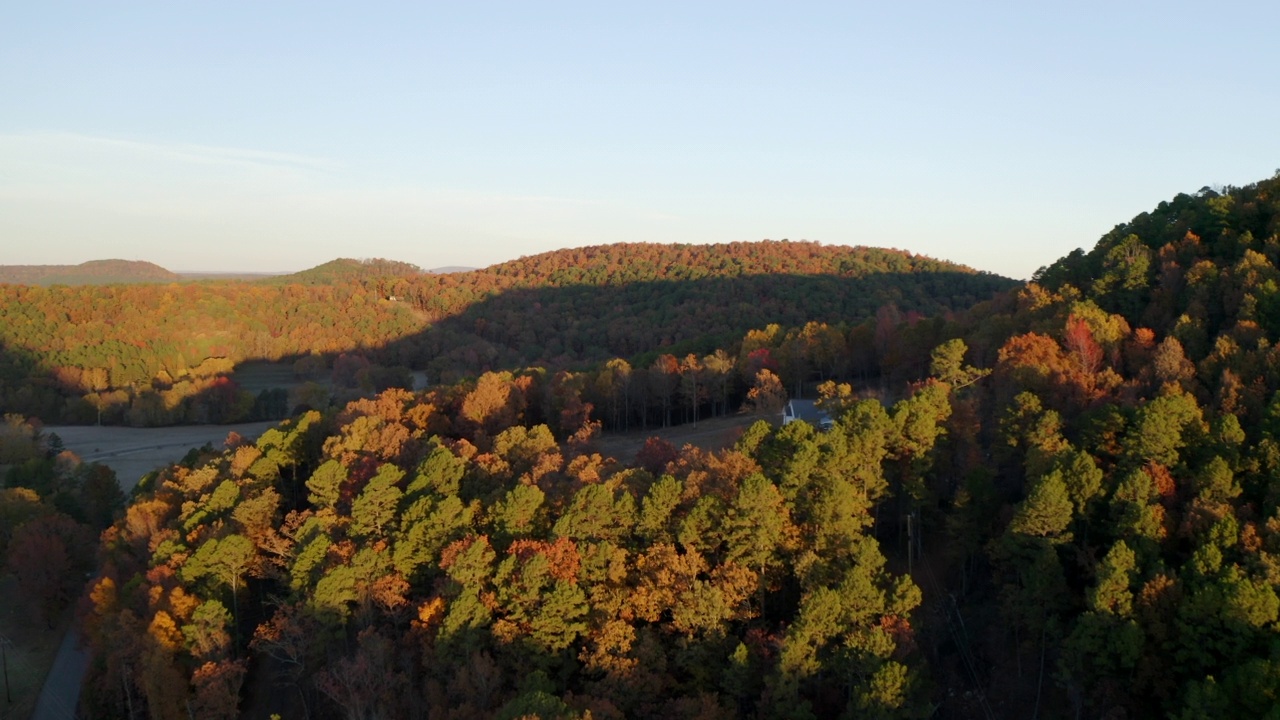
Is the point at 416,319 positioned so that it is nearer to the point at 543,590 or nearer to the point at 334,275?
the point at 334,275

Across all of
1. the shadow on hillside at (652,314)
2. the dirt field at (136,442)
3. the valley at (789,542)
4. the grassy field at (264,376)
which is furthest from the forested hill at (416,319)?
the valley at (789,542)

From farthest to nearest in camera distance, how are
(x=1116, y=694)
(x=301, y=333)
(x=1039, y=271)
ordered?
(x=301, y=333) → (x=1039, y=271) → (x=1116, y=694)

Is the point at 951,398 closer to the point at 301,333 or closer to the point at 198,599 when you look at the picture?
the point at 198,599

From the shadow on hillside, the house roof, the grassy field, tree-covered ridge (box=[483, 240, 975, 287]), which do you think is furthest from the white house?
tree-covered ridge (box=[483, 240, 975, 287])

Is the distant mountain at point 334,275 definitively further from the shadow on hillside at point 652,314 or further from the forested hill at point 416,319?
the shadow on hillside at point 652,314

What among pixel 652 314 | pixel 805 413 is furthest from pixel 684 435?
pixel 652 314

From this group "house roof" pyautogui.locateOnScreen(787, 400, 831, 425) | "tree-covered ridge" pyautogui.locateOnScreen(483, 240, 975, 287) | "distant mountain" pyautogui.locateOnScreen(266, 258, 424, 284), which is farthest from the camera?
"distant mountain" pyautogui.locateOnScreen(266, 258, 424, 284)

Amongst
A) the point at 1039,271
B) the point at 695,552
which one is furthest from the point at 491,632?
the point at 1039,271

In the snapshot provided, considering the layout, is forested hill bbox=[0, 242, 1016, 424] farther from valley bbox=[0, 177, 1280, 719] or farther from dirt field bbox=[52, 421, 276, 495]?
valley bbox=[0, 177, 1280, 719]
